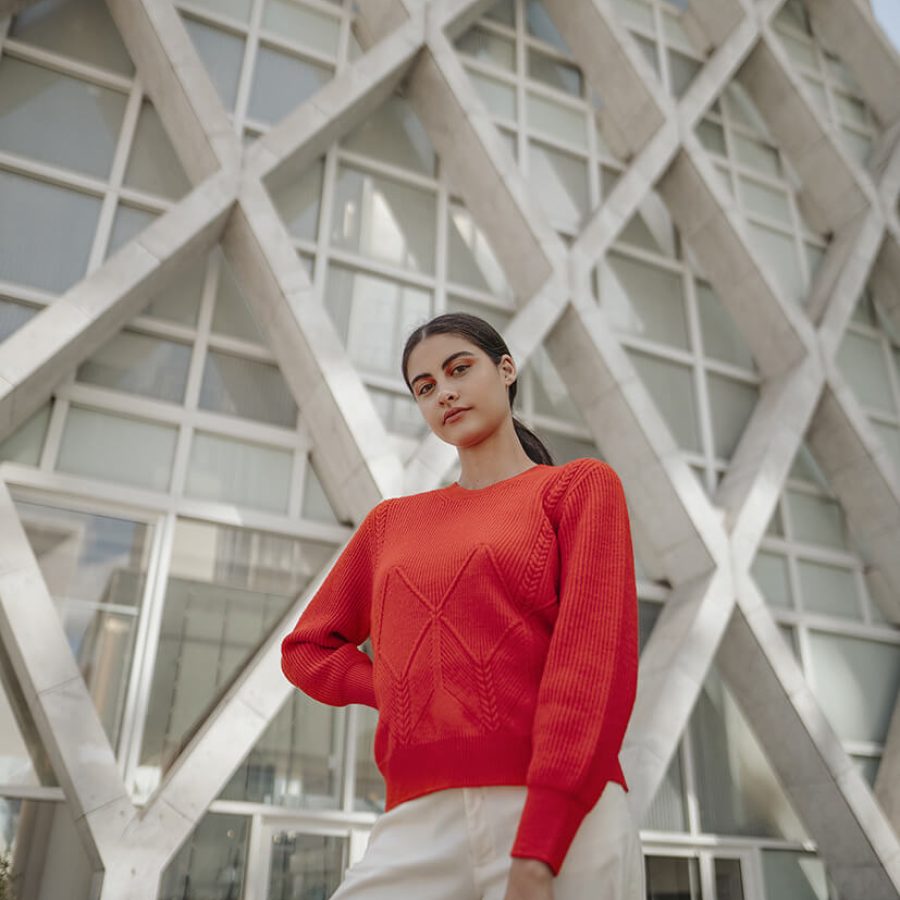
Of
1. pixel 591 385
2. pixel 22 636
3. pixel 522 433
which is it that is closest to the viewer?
pixel 522 433

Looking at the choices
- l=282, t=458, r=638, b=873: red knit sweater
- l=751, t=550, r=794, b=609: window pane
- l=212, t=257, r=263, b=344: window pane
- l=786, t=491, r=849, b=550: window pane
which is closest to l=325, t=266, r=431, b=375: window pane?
l=212, t=257, r=263, b=344: window pane

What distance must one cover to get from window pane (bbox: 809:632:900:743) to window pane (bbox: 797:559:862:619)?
37cm

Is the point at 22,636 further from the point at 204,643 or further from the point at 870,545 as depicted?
the point at 870,545

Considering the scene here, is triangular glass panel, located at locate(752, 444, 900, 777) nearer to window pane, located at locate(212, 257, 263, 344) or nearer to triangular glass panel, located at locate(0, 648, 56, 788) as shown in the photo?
window pane, located at locate(212, 257, 263, 344)

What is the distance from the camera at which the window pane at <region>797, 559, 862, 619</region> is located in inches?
451

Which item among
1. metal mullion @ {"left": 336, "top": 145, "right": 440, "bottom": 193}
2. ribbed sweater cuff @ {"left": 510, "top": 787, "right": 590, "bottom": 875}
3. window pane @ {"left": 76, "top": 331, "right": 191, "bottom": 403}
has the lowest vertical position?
ribbed sweater cuff @ {"left": 510, "top": 787, "right": 590, "bottom": 875}

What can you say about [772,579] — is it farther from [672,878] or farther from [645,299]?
[645,299]

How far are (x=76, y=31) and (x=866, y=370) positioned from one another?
1175 cm

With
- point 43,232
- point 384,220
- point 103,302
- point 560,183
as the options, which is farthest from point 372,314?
point 560,183

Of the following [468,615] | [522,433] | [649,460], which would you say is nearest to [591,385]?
[649,460]

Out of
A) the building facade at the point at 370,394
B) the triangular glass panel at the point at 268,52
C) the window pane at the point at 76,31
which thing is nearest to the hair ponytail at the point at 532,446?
the building facade at the point at 370,394

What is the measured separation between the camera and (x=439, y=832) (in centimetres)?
171

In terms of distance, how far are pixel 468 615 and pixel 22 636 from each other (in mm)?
5784

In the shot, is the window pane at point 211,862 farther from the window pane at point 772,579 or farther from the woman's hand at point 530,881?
the window pane at point 772,579
